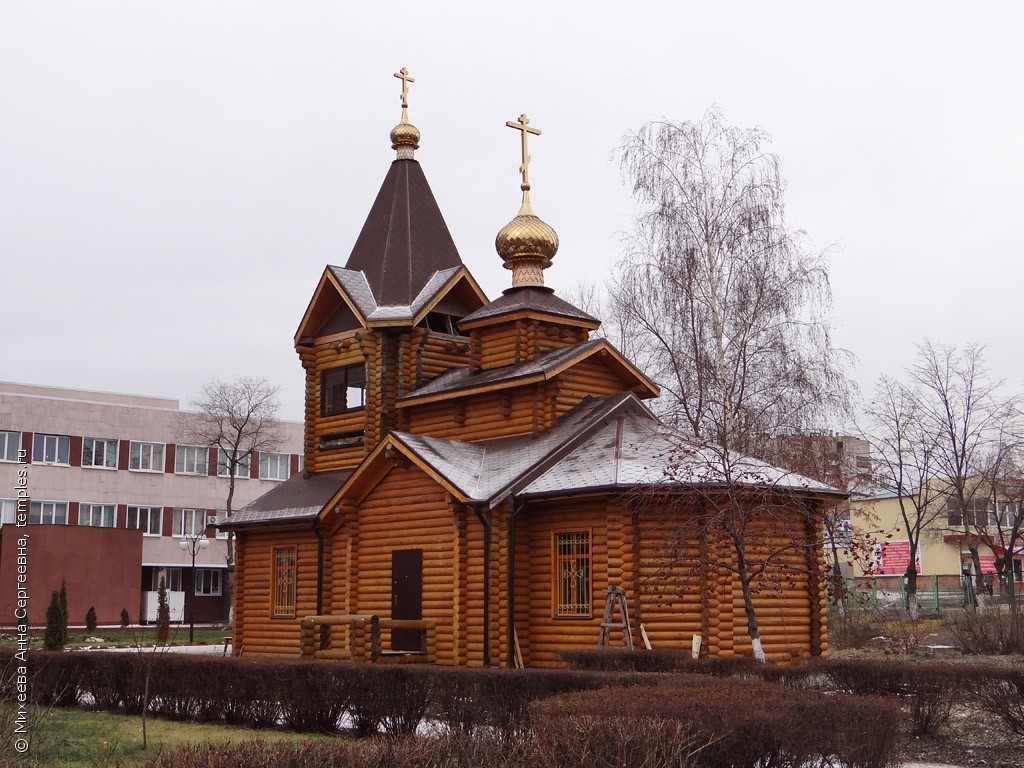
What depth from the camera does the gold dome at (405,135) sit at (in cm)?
2647

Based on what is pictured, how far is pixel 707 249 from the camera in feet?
87.8

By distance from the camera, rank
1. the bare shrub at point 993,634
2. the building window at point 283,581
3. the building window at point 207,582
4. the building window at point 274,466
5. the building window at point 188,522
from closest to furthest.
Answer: the bare shrub at point 993,634, the building window at point 283,581, the building window at point 188,522, the building window at point 207,582, the building window at point 274,466

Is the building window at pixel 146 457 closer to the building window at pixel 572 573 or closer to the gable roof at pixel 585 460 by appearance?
the gable roof at pixel 585 460

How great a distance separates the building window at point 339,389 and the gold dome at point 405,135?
5643 millimetres

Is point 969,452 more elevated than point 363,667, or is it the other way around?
point 969,452

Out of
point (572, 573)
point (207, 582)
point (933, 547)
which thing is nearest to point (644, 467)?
point (572, 573)

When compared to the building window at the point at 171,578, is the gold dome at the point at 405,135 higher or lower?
higher

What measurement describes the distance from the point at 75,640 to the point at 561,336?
20406mm

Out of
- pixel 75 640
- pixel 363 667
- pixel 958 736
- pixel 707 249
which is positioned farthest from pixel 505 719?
pixel 75 640

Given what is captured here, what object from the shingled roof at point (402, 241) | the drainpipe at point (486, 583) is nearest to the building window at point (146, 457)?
the shingled roof at point (402, 241)

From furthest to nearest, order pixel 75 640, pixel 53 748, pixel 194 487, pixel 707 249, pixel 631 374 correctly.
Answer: pixel 194 487 < pixel 75 640 < pixel 707 249 < pixel 631 374 < pixel 53 748

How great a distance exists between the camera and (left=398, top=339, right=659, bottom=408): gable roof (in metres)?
20.0

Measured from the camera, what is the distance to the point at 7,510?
47.1m

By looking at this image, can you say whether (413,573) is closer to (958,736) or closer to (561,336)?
(561,336)
